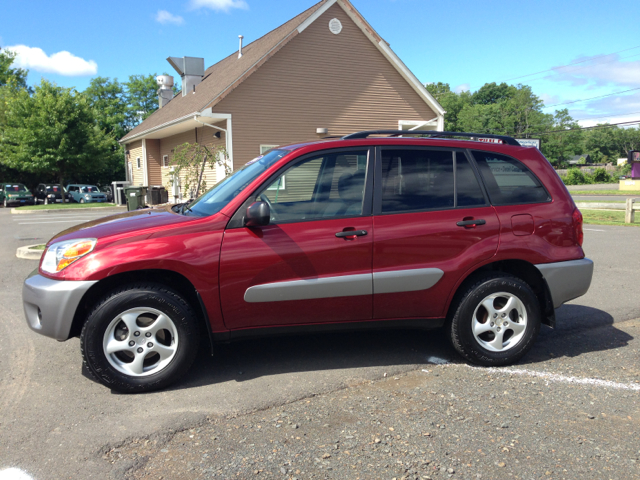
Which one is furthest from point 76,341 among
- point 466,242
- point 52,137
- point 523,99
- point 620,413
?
point 523,99

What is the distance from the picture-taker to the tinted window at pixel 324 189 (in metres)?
4.04

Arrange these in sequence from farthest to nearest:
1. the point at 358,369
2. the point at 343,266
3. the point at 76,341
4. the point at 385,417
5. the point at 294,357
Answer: the point at 76,341 < the point at 294,357 < the point at 358,369 < the point at 343,266 < the point at 385,417

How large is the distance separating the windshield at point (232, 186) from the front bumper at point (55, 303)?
1.05 metres

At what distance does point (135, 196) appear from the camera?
1972cm

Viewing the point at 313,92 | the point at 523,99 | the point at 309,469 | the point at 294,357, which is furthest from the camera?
the point at 523,99

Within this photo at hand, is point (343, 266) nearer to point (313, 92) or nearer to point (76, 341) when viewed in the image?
point (76, 341)

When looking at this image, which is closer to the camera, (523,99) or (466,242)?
(466,242)

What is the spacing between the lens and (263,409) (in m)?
3.50

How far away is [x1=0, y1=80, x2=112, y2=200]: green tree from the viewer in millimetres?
28406

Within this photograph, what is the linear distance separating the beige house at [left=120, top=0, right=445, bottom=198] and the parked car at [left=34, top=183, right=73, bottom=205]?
60.0ft

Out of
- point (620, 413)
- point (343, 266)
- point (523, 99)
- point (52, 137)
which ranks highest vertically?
point (523, 99)

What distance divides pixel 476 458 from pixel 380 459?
0.53 m

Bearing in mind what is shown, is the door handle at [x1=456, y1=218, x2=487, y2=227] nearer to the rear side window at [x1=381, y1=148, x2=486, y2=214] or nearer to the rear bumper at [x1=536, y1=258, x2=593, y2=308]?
the rear side window at [x1=381, y1=148, x2=486, y2=214]

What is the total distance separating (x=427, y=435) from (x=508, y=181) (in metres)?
2.34
